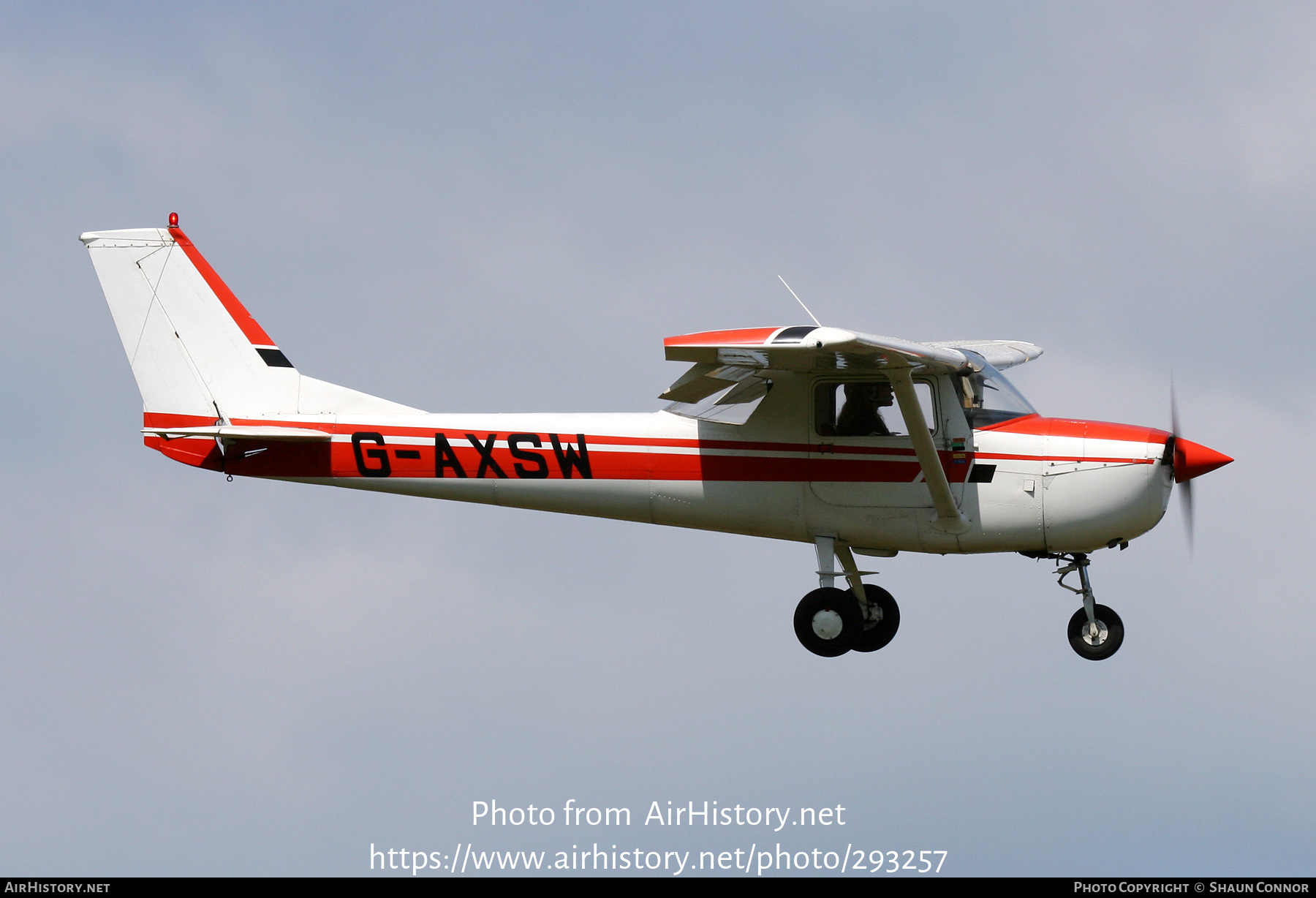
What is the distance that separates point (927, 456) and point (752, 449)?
5.83 feet

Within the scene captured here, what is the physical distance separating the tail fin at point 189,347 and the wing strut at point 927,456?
508 cm

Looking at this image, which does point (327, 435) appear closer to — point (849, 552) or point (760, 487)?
point (760, 487)

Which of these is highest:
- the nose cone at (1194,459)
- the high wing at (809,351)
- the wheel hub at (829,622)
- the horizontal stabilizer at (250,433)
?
the high wing at (809,351)

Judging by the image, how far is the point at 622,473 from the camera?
15859mm

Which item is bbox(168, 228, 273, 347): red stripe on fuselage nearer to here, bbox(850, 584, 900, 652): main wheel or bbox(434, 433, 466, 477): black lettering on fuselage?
bbox(434, 433, 466, 477): black lettering on fuselage

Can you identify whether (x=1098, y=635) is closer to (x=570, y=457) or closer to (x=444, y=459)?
(x=570, y=457)

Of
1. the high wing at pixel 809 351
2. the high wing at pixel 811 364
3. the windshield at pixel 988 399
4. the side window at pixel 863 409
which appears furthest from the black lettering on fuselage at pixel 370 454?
the windshield at pixel 988 399

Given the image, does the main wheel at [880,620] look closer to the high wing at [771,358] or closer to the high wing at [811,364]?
the high wing at [811,364]

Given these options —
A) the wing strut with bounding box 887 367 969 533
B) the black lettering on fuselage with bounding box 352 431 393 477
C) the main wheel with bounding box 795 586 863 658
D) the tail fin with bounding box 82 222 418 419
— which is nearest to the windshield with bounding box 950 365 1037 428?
the wing strut with bounding box 887 367 969 533

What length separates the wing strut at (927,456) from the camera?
14414 millimetres

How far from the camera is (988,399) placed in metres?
15.5

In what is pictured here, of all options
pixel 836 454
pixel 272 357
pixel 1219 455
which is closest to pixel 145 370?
pixel 272 357

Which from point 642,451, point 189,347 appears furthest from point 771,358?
point 189,347

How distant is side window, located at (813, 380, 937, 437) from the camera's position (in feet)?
50.1
